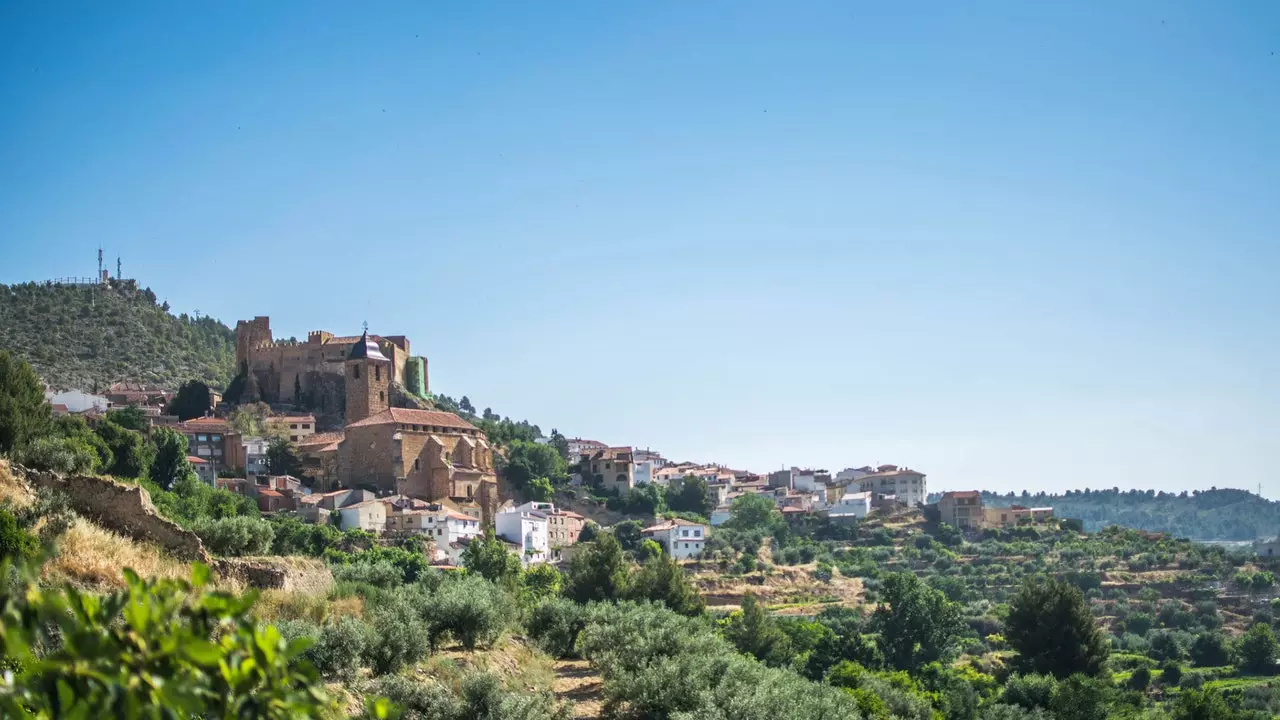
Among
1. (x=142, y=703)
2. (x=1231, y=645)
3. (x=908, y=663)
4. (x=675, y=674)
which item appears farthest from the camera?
(x=1231, y=645)

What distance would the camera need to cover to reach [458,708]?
14.4 m

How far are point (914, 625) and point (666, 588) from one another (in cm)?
1856

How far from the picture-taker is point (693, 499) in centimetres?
8206

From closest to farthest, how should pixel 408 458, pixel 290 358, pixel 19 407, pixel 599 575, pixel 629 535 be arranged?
pixel 19 407, pixel 599 575, pixel 408 458, pixel 629 535, pixel 290 358

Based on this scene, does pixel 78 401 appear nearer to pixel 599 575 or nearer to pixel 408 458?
pixel 408 458

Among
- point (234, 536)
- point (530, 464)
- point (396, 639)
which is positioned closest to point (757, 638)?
point (234, 536)

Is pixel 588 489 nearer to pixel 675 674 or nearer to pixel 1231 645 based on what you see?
pixel 1231 645

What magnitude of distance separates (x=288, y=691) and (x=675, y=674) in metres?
14.6

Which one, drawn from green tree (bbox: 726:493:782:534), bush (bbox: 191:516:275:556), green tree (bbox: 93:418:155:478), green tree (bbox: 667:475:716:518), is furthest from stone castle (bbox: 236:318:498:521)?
bush (bbox: 191:516:275:556)

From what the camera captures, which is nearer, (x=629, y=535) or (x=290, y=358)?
(x=629, y=535)

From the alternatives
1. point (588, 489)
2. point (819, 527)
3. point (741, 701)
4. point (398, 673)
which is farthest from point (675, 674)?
point (819, 527)

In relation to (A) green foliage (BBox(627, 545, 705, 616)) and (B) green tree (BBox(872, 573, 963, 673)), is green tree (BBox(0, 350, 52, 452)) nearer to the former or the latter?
(A) green foliage (BBox(627, 545, 705, 616))

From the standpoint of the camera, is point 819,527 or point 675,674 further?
point 819,527

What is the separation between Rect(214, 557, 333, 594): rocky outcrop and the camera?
17.4 metres
